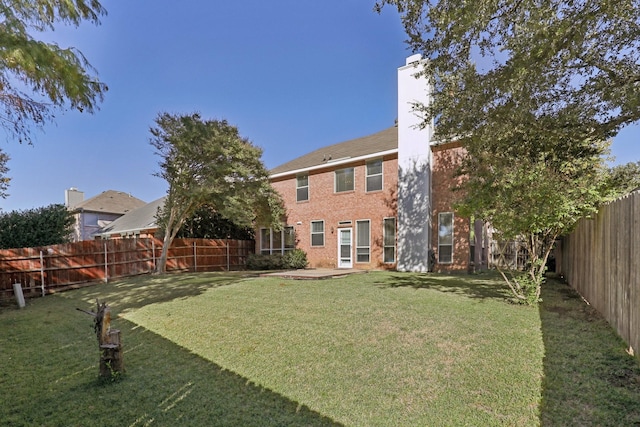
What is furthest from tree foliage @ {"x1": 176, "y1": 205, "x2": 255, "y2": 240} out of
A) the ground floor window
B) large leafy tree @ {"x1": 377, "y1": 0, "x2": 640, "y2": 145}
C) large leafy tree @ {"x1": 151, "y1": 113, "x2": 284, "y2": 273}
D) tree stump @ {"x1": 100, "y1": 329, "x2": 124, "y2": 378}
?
tree stump @ {"x1": 100, "y1": 329, "x2": 124, "y2": 378}

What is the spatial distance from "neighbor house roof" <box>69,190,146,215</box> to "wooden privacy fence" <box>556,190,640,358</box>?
3644cm

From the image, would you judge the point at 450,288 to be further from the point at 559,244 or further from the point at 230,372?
the point at 230,372

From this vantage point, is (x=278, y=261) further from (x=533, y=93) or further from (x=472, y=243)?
(x=533, y=93)

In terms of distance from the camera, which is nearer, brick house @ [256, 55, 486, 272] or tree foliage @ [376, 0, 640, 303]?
tree foliage @ [376, 0, 640, 303]

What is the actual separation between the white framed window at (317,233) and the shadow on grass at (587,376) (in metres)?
12.7

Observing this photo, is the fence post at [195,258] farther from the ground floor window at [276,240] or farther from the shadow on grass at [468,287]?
the shadow on grass at [468,287]

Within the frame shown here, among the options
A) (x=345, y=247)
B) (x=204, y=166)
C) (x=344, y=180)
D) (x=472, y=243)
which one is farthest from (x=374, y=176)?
(x=204, y=166)

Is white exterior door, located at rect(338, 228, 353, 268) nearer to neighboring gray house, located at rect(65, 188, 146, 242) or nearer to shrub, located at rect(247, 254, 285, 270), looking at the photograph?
shrub, located at rect(247, 254, 285, 270)

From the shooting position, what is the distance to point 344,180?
17219 millimetres

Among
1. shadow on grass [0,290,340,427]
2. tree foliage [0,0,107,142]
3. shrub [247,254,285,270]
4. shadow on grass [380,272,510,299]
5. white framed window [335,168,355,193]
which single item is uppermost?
tree foliage [0,0,107,142]

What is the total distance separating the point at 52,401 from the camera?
368 centimetres

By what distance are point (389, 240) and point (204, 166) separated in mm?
9142

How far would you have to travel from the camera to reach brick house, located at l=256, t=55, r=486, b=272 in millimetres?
14148

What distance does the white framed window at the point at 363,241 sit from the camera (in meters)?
16.3
